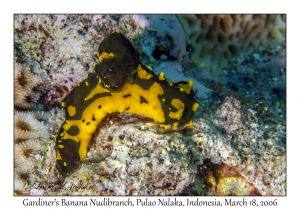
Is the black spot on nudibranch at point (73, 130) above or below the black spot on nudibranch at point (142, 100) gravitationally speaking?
below

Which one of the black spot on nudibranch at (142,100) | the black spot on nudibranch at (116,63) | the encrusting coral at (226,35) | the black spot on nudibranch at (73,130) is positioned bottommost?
the black spot on nudibranch at (73,130)

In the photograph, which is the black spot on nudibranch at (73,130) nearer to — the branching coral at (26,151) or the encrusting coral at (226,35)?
the branching coral at (26,151)

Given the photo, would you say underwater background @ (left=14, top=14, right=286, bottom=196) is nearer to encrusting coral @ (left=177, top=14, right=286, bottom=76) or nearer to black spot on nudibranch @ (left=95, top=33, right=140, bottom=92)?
encrusting coral @ (left=177, top=14, right=286, bottom=76)

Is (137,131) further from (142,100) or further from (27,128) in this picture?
(27,128)

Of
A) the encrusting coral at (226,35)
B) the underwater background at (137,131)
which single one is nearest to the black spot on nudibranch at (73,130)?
the underwater background at (137,131)

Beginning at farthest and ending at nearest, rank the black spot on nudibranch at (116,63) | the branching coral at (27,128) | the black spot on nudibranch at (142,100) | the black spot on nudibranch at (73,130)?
the branching coral at (27,128) < the black spot on nudibranch at (73,130) < the black spot on nudibranch at (142,100) < the black spot on nudibranch at (116,63)

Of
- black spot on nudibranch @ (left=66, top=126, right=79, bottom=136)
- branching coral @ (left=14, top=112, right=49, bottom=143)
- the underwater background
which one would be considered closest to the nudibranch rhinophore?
black spot on nudibranch @ (left=66, top=126, right=79, bottom=136)

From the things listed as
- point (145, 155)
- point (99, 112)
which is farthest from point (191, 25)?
point (145, 155)
